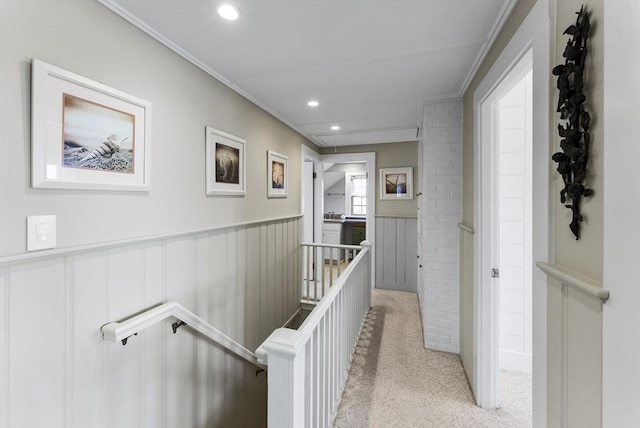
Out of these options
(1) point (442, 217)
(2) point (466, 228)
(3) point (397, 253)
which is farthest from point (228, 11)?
(3) point (397, 253)

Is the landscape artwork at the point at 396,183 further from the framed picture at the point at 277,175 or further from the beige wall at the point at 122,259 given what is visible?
the beige wall at the point at 122,259

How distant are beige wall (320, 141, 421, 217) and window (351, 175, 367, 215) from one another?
2.20 m

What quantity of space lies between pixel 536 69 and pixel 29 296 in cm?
221

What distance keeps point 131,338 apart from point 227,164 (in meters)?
1.37

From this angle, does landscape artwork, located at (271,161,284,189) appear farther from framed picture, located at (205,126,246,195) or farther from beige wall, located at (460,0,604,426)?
beige wall, located at (460,0,604,426)

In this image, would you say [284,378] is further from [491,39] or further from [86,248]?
[491,39]

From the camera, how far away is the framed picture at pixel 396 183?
4367 mm

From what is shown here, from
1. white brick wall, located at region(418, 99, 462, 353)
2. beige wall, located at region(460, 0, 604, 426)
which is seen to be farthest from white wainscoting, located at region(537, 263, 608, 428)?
white brick wall, located at region(418, 99, 462, 353)

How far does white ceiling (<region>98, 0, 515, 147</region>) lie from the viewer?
4.60ft

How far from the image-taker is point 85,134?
129cm

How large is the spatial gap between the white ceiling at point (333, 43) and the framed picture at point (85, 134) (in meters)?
0.48

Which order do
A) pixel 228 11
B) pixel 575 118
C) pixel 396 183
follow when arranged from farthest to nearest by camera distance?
pixel 396 183
pixel 228 11
pixel 575 118
